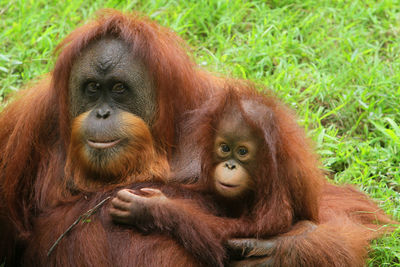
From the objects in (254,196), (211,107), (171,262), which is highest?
(211,107)

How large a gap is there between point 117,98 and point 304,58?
2.18 meters

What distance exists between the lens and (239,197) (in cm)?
331

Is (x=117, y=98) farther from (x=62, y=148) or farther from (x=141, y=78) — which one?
(x=62, y=148)

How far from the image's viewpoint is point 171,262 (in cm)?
330

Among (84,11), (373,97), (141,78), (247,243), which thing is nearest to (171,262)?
(247,243)

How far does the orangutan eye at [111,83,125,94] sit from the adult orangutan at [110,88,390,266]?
46 centimetres

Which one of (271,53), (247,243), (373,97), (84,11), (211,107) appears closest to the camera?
(247,243)

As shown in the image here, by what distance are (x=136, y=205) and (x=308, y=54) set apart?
239 cm

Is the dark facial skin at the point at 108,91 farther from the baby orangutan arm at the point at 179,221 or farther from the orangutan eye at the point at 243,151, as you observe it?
the orangutan eye at the point at 243,151

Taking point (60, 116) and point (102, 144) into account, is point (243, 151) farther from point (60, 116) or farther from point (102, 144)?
point (60, 116)

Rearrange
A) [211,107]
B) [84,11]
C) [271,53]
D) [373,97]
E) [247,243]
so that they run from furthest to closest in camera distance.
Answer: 1. [84,11]
2. [271,53]
3. [373,97]
4. [211,107]
5. [247,243]

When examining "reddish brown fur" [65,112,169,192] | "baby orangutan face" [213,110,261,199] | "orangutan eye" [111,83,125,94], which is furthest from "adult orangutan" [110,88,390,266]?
"orangutan eye" [111,83,125,94]

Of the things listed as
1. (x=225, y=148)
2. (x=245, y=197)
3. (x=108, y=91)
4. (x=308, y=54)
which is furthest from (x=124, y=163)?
(x=308, y=54)

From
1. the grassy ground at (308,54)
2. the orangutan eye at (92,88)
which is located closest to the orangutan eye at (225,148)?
the orangutan eye at (92,88)
